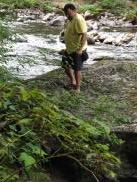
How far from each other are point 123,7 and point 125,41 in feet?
40.2

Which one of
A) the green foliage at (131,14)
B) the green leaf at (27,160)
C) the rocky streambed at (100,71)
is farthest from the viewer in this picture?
the green foliage at (131,14)

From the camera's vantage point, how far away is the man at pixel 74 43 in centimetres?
756

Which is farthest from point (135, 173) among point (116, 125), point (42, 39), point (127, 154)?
point (42, 39)

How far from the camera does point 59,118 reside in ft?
12.0

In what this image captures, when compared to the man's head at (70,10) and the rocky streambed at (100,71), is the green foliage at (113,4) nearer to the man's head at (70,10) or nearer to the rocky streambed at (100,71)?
the rocky streambed at (100,71)

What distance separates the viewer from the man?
24.8 feet

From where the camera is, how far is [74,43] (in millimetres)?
7723

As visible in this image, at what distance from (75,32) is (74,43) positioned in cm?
17

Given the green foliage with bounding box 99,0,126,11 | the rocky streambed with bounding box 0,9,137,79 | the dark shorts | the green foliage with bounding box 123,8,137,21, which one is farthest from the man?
the green foliage with bounding box 99,0,126,11

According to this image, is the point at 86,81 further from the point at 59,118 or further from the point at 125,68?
the point at 59,118

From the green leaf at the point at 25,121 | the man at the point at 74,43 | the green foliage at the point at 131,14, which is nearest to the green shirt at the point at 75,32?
the man at the point at 74,43

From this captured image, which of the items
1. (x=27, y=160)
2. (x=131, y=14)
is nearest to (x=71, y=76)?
(x=27, y=160)

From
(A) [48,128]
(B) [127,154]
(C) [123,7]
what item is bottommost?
(C) [123,7]

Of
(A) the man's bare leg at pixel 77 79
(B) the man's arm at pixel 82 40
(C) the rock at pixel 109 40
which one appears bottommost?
(C) the rock at pixel 109 40
